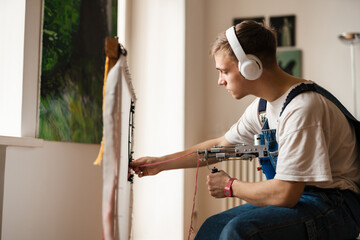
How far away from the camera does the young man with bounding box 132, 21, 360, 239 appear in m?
1.26

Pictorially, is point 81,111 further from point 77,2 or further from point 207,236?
point 207,236

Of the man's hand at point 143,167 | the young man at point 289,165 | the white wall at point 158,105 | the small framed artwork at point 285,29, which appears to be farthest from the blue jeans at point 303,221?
the small framed artwork at point 285,29

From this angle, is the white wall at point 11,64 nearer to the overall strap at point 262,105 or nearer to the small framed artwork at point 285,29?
the overall strap at point 262,105

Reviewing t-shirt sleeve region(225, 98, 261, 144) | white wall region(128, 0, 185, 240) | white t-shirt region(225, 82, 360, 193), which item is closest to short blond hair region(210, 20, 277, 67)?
white t-shirt region(225, 82, 360, 193)

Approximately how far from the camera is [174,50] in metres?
3.14

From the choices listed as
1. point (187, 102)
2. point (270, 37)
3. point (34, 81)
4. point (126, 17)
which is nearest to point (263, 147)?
point (270, 37)

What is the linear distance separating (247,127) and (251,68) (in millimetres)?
401

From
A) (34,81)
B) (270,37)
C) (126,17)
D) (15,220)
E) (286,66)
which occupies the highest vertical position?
(126,17)

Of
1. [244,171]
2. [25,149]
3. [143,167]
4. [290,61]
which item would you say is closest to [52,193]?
[25,149]

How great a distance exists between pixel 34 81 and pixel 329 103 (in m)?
1.19

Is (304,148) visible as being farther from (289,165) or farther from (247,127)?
(247,127)

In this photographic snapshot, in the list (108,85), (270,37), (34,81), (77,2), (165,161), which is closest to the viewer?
(108,85)

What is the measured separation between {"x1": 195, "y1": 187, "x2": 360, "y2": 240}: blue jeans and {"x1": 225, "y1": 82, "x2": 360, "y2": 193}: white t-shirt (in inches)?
1.9

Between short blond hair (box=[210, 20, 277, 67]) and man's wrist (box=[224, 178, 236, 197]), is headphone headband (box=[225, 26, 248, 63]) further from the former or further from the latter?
man's wrist (box=[224, 178, 236, 197])
